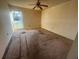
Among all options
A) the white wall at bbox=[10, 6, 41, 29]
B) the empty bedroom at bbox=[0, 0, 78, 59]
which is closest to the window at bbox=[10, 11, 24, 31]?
the empty bedroom at bbox=[0, 0, 78, 59]

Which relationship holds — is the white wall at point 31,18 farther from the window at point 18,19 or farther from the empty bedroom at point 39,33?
the window at point 18,19

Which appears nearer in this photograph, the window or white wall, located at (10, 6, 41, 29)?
the window

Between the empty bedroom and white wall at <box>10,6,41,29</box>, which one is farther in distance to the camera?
white wall at <box>10,6,41,29</box>

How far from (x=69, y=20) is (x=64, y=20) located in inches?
23.4

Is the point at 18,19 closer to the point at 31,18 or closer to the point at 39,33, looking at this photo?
the point at 31,18

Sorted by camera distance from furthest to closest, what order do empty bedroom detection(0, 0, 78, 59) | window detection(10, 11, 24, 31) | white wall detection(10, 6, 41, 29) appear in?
white wall detection(10, 6, 41, 29) → window detection(10, 11, 24, 31) → empty bedroom detection(0, 0, 78, 59)

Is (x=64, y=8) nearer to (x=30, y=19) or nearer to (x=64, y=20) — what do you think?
(x=64, y=20)

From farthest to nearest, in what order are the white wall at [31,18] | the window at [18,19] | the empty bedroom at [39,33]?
1. the white wall at [31,18]
2. the window at [18,19]
3. the empty bedroom at [39,33]

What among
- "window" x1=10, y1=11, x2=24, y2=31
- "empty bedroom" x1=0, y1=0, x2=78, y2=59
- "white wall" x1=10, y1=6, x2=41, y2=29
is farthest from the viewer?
"white wall" x1=10, y1=6, x2=41, y2=29

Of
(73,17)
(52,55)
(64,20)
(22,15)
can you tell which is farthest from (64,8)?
(22,15)

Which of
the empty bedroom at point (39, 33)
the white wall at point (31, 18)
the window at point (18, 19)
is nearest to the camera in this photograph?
the empty bedroom at point (39, 33)

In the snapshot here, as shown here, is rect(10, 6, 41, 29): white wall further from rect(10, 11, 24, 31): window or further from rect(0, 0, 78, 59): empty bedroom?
rect(10, 11, 24, 31): window

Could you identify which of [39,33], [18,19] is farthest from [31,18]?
[39,33]

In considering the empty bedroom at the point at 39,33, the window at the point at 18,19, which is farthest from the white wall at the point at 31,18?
the window at the point at 18,19
